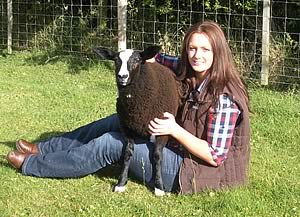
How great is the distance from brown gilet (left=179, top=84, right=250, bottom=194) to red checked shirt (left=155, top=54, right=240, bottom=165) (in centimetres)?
7

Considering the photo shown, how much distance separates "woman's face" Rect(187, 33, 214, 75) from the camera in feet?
12.7

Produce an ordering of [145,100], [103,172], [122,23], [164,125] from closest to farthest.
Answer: [164,125] < [145,100] < [103,172] < [122,23]

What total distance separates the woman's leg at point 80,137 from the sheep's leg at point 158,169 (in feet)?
2.38

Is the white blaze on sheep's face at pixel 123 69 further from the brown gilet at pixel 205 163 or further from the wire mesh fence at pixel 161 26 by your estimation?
the wire mesh fence at pixel 161 26

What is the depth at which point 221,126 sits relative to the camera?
3783 mm

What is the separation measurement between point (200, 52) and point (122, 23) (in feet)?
16.0

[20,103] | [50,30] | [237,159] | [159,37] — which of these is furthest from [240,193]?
[50,30]

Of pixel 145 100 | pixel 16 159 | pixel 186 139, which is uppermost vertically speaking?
pixel 145 100

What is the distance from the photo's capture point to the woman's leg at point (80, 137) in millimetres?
4672

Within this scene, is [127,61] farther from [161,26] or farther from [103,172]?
[161,26]

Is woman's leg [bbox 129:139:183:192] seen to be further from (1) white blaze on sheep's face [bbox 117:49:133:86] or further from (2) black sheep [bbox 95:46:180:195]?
(1) white blaze on sheep's face [bbox 117:49:133:86]

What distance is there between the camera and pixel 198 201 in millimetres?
3902

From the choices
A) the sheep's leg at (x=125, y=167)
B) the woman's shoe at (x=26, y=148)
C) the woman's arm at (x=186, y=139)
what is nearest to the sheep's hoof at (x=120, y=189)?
the sheep's leg at (x=125, y=167)

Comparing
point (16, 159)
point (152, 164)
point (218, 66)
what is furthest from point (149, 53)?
point (16, 159)
